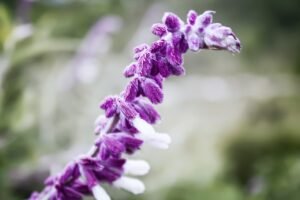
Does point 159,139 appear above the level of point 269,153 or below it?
below

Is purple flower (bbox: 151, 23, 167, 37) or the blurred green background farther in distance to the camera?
the blurred green background

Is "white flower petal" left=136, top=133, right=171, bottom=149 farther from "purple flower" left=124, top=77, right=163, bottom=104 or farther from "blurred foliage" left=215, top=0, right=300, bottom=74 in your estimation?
"blurred foliage" left=215, top=0, right=300, bottom=74

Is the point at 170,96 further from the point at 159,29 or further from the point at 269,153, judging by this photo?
the point at 159,29

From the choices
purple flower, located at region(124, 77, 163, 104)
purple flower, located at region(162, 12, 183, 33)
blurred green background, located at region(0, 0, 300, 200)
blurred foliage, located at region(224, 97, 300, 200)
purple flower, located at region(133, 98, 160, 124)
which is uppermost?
blurred green background, located at region(0, 0, 300, 200)

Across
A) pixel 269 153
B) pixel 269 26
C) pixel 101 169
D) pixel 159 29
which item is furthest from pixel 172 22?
pixel 269 26

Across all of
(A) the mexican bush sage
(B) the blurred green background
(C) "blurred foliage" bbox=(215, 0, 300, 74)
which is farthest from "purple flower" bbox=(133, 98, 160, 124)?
(C) "blurred foliage" bbox=(215, 0, 300, 74)

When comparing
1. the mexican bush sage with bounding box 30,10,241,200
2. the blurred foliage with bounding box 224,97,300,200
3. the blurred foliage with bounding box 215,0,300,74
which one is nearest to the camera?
the mexican bush sage with bounding box 30,10,241,200
